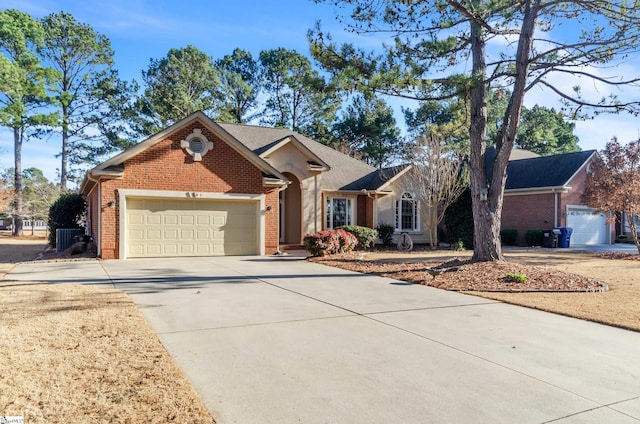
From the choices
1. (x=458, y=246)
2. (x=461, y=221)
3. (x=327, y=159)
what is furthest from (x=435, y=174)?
(x=327, y=159)

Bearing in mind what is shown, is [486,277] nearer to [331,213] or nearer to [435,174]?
[435,174]

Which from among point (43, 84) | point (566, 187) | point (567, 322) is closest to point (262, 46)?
point (43, 84)

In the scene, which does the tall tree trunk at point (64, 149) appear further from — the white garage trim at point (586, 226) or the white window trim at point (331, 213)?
the white garage trim at point (586, 226)

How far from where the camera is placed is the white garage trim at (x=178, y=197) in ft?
49.1

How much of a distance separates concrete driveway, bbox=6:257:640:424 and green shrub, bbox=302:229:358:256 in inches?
266

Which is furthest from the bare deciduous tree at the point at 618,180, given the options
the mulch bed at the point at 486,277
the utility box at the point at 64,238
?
the utility box at the point at 64,238

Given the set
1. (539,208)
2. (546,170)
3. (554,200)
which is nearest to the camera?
(554,200)

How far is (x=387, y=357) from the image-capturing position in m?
5.06

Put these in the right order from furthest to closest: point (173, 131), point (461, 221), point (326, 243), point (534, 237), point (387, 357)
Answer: point (534, 237), point (461, 221), point (326, 243), point (173, 131), point (387, 357)

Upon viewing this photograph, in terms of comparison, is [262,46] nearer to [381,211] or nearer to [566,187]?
[381,211]

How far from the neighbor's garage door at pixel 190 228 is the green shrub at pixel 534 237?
681 inches

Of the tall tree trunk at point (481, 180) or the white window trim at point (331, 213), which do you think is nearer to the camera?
the tall tree trunk at point (481, 180)

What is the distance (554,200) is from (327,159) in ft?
45.6

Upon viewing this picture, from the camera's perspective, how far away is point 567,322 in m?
6.91
